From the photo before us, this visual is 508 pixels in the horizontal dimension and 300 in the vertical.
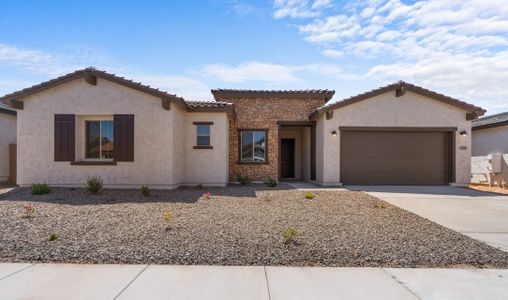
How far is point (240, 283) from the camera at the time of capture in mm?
4020

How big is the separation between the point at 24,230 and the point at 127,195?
434 centimetres

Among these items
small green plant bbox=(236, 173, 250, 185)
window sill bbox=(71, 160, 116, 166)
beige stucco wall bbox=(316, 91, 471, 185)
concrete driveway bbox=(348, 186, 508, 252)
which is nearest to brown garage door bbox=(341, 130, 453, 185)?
beige stucco wall bbox=(316, 91, 471, 185)

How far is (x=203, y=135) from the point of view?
542 inches

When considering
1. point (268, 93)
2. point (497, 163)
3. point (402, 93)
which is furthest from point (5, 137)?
point (497, 163)

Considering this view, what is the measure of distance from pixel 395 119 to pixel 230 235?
450 inches

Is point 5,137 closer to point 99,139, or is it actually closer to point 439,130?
point 99,139

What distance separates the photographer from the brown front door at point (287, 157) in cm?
1878

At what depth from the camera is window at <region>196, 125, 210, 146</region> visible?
1374 cm

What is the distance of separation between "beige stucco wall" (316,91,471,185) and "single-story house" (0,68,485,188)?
5cm

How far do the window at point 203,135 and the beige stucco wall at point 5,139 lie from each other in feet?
32.0

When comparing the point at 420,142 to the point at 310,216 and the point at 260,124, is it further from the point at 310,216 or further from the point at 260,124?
the point at 310,216

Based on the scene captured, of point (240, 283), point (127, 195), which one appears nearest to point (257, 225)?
point (240, 283)

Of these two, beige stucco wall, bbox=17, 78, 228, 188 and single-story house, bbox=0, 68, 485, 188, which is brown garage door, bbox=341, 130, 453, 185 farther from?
beige stucco wall, bbox=17, 78, 228, 188

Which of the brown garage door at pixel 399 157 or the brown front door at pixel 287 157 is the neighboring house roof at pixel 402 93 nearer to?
the brown garage door at pixel 399 157
